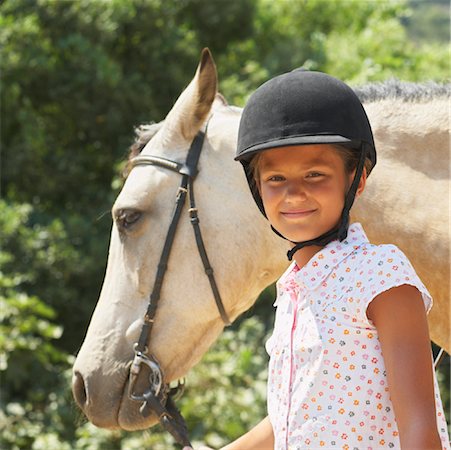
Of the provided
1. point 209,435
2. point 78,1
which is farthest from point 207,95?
point 78,1

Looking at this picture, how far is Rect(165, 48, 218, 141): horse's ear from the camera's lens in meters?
2.52

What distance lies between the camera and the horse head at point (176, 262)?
251 cm

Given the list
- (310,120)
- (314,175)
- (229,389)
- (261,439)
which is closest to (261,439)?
(261,439)

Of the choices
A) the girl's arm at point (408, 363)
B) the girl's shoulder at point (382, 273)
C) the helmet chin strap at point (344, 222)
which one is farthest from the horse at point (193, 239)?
the girl's arm at point (408, 363)

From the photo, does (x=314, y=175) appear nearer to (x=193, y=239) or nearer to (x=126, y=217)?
(x=193, y=239)

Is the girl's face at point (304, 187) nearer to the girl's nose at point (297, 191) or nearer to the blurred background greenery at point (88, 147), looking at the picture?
the girl's nose at point (297, 191)

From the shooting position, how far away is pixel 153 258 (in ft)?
8.29

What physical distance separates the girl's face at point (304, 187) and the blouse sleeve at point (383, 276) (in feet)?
0.49

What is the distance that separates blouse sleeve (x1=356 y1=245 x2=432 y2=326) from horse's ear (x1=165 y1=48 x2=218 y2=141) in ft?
3.88

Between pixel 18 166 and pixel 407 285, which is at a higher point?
pixel 407 285

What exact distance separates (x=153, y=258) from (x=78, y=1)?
4.68 metres

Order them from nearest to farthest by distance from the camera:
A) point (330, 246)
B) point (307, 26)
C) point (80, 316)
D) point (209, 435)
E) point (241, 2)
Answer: point (330, 246), point (209, 435), point (80, 316), point (241, 2), point (307, 26)

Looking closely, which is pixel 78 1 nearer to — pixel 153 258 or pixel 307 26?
pixel 307 26

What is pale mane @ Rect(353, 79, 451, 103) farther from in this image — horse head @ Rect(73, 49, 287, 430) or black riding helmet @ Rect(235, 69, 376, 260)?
black riding helmet @ Rect(235, 69, 376, 260)
